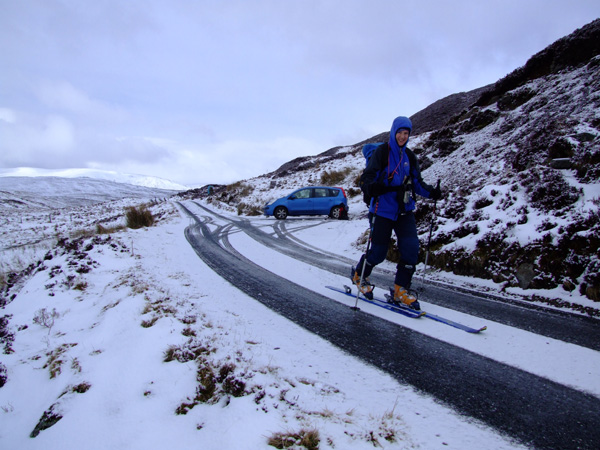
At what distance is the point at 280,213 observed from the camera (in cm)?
1680

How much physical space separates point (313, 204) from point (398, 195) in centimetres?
1232

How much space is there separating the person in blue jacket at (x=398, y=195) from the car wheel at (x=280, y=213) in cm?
1262

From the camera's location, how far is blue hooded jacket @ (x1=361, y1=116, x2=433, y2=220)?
4035 mm

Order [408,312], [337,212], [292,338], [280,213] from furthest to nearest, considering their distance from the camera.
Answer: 1. [280,213]
2. [337,212]
3. [408,312]
4. [292,338]

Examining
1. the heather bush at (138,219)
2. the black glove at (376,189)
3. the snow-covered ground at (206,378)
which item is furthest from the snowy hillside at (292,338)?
the heather bush at (138,219)

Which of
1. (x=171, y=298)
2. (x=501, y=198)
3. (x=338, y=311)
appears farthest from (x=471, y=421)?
(x=501, y=198)

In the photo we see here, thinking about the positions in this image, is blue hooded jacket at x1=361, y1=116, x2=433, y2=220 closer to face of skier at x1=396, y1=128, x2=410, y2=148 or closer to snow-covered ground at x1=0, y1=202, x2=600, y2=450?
face of skier at x1=396, y1=128, x2=410, y2=148

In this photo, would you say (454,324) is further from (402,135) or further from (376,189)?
(402,135)

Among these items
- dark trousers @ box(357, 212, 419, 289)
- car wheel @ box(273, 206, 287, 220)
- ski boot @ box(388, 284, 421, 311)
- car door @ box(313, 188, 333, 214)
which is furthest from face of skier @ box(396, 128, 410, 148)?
car wheel @ box(273, 206, 287, 220)

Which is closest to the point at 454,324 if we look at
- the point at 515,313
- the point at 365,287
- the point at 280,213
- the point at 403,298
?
the point at 403,298

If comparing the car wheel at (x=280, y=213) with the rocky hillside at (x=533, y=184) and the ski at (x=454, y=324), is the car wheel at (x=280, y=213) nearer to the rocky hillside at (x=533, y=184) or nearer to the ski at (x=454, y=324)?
the rocky hillside at (x=533, y=184)

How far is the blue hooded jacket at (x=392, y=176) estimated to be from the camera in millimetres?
4035

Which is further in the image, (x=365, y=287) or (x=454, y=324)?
(x=365, y=287)

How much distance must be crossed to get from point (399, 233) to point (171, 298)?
3.07 meters
